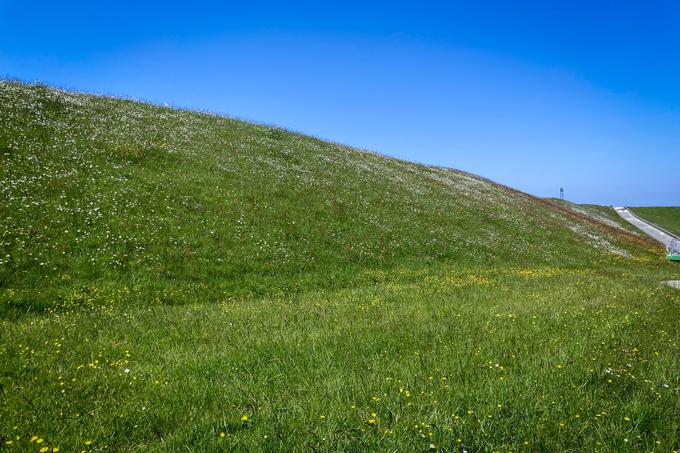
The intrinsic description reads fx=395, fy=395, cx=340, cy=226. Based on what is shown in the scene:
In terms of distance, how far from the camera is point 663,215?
309 feet

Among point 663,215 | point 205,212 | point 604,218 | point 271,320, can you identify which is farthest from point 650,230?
point 271,320

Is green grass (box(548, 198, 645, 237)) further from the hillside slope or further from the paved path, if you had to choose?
the hillside slope

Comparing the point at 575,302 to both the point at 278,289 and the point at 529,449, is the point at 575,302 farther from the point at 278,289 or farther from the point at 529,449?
the point at 278,289

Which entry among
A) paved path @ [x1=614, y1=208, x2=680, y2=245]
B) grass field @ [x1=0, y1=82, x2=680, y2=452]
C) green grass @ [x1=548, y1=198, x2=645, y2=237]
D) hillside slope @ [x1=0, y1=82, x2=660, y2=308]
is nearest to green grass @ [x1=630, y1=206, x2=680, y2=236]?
paved path @ [x1=614, y1=208, x2=680, y2=245]

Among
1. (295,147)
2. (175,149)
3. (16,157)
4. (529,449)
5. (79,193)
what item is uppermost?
(295,147)

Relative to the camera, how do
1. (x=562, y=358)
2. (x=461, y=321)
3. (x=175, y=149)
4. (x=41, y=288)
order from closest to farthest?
(x=562, y=358) → (x=461, y=321) → (x=41, y=288) → (x=175, y=149)

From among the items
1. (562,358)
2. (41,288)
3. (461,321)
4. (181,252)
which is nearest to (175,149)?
(181,252)

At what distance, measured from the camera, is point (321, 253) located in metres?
21.2

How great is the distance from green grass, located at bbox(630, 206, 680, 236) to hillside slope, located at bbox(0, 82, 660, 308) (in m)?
51.8

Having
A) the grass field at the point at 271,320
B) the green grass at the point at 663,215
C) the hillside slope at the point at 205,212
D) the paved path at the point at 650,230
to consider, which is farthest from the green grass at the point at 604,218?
the grass field at the point at 271,320

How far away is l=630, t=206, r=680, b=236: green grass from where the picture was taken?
80.4 meters

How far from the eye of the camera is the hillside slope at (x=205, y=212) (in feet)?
53.5

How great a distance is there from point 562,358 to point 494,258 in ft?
69.0

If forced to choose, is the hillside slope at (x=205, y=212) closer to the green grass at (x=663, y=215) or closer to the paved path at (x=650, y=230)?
the paved path at (x=650, y=230)
